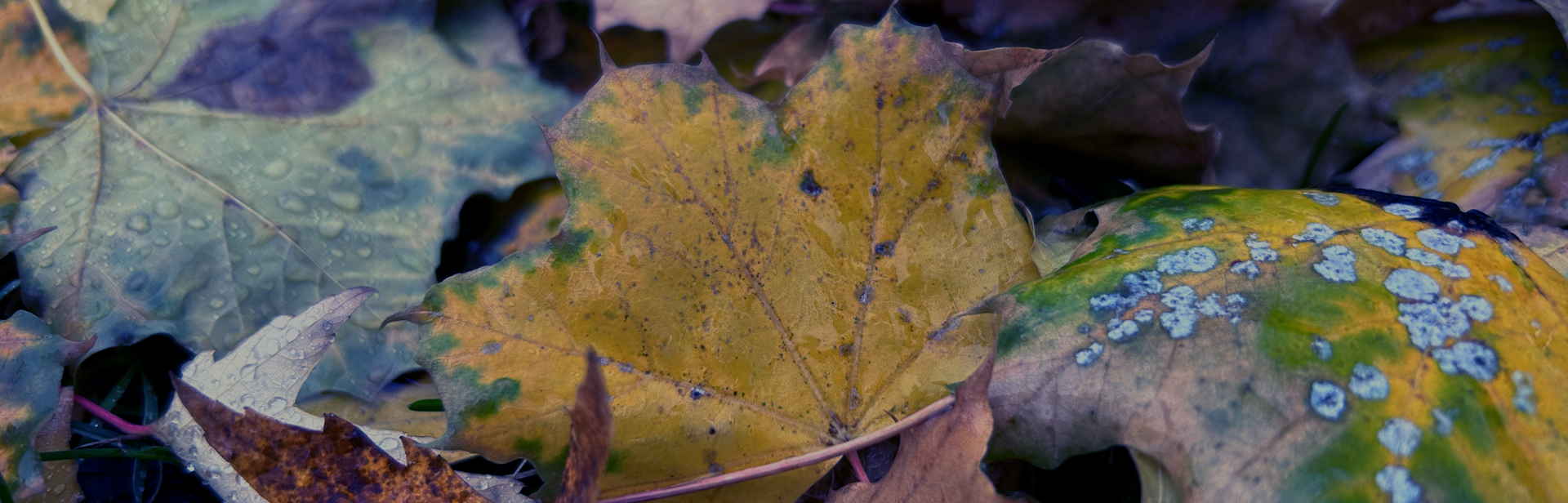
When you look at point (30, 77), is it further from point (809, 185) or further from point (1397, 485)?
point (1397, 485)

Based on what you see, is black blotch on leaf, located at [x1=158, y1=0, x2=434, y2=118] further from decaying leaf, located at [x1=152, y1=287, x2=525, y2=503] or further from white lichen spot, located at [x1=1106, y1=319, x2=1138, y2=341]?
white lichen spot, located at [x1=1106, y1=319, x2=1138, y2=341]

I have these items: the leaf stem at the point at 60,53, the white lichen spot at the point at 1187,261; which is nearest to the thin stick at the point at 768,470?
the white lichen spot at the point at 1187,261

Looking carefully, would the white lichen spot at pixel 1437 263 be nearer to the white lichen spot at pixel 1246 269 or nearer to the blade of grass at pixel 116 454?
the white lichen spot at pixel 1246 269

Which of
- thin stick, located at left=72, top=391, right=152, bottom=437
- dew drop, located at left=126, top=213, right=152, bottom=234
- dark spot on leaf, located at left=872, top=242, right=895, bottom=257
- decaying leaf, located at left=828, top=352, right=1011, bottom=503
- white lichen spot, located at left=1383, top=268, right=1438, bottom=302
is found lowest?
thin stick, located at left=72, top=391, right=152, bottom=437

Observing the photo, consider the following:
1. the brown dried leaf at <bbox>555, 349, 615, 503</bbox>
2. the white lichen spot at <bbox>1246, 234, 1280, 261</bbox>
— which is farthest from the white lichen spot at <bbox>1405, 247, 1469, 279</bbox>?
the brown dried leaf at <bbox>555, 349, 615, 503</bbox>

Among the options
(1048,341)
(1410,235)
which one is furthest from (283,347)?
(1410,235)

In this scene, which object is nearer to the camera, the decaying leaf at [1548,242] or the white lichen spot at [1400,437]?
the white lichen spot at [1400,437]

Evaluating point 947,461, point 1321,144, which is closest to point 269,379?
point 947,461
